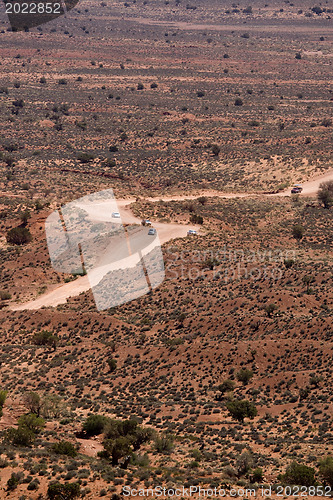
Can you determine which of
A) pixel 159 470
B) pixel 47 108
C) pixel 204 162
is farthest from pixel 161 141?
pixel 159 470

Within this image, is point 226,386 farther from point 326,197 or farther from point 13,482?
point 326,197

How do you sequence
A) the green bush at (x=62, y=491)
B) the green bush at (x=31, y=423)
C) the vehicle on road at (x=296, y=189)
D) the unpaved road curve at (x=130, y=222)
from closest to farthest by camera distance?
the green bush at (x=62, y=491), the green bush at (x=31, y=423), the unpaved road curve at (x=130, y=222), the vehicle on road at (x=296, y=189)

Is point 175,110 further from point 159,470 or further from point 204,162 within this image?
point 159,470

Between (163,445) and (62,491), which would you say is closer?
(62,491)

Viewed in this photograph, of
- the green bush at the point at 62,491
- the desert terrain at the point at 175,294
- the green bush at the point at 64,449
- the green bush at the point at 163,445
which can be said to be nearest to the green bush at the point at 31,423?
the desert terrain at the point at 175,294

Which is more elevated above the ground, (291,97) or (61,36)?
(61,36)

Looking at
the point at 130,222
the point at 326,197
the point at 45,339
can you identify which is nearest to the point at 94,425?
the point at 45,339

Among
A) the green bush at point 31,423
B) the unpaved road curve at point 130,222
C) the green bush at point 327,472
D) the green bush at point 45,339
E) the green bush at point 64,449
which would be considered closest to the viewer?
the green bush at point 327,472

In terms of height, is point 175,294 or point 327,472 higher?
point 327,472

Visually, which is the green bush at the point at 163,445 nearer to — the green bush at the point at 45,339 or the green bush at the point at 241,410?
the green bush at the point at 241,410
